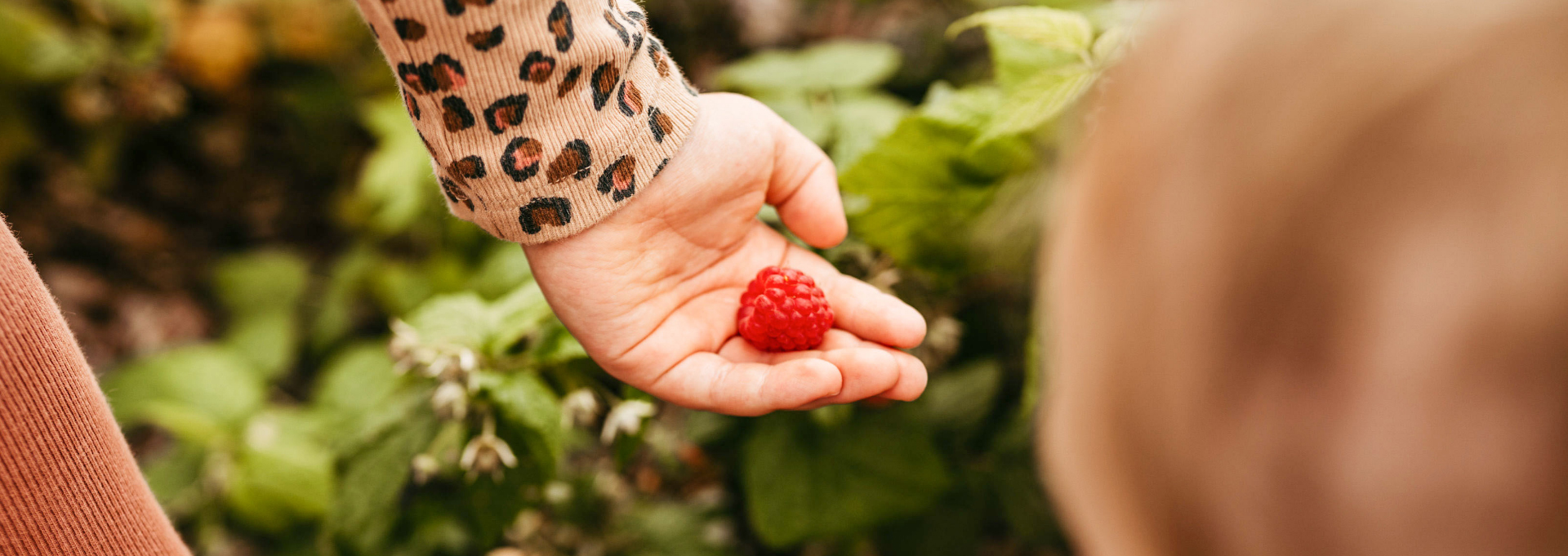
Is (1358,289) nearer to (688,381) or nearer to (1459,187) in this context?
(1459,187)

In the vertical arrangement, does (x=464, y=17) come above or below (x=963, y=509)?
above

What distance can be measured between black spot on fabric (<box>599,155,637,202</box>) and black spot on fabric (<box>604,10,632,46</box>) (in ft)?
0.42

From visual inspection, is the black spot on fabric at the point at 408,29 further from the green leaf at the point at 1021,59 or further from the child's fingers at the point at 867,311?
the green leaf at the point at 1021,59

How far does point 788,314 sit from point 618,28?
38cm

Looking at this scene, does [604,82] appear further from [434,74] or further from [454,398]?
[454,398]

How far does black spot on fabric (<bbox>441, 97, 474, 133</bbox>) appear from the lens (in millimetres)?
725

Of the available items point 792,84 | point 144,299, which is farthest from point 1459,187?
point 144,299

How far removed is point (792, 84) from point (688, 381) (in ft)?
2.11

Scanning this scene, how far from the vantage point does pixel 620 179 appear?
2.70 feet

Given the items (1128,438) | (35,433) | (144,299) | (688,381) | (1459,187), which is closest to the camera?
(1459,187)

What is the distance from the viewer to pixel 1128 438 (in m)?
0.41

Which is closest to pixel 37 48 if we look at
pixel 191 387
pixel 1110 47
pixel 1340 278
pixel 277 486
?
pixel 191 387

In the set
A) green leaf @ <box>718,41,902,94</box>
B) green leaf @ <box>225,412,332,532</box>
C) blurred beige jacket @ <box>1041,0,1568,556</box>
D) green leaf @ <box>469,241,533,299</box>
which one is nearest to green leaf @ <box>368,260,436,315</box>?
green leaf @ <box>225,412,332,532</box>

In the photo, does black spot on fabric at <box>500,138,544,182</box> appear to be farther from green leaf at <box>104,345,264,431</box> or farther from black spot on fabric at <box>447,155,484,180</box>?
green leaf at <box>104,345,264,431</box>
